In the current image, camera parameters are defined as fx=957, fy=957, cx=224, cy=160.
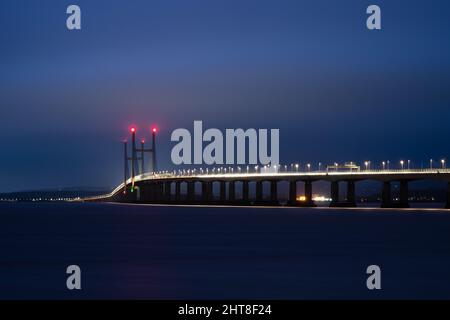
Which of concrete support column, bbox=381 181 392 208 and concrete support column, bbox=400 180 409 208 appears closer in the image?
concrete support column, bbox=400 180 409 208

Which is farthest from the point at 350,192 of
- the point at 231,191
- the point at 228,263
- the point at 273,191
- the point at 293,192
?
the point at 228,263

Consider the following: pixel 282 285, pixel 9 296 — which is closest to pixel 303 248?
pixel 282 285

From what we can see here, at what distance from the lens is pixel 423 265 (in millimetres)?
45781

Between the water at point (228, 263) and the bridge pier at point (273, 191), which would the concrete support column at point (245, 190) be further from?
the water at point (228, 263)

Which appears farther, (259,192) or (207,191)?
(207,191)

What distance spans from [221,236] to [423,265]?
28398mm

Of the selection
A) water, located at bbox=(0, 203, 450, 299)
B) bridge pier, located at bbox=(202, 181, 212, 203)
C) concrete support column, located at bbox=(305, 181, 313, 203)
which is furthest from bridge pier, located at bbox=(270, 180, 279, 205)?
water, located at bbox=(0, 203, 450, 299)

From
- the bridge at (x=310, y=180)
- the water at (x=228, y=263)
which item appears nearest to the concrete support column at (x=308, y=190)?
the bridge at (x=310, y=180)

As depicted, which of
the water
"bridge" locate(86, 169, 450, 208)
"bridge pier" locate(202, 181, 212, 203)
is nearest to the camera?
the water

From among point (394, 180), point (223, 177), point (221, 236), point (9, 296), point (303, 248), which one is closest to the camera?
point (9, 296)

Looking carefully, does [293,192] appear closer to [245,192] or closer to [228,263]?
[245,192]

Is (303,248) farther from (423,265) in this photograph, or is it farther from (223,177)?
(223,177)

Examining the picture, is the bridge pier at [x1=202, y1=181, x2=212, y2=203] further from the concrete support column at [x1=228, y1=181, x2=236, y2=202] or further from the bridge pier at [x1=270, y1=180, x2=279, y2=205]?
the bridge pier at [x1=270, y1=180, x2=279, y2=205]
